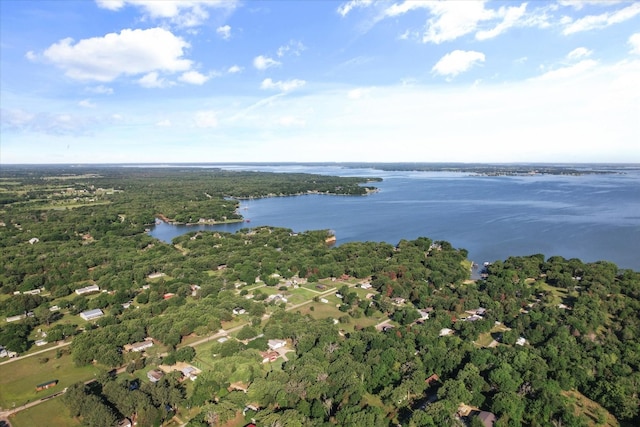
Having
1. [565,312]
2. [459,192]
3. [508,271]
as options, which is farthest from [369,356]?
[459,192]

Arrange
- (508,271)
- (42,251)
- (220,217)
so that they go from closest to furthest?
(508,271) → (42,251) → (220,217)

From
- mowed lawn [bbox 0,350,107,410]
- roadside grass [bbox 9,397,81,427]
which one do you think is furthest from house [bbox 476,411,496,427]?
mowed lawn [bbox 0,350,107,410]

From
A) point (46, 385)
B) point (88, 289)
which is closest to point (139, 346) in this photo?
point (46, 385)

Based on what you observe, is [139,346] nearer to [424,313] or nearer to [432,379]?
[432,379]

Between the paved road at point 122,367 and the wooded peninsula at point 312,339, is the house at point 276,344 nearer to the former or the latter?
the wooded peninsula at point 312,339

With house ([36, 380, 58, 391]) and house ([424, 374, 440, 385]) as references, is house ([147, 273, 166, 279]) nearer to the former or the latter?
house ([36, 380, 58, 391])

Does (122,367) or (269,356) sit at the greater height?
(269,356)

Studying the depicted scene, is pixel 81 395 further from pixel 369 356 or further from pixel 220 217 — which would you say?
pixel 220 217
